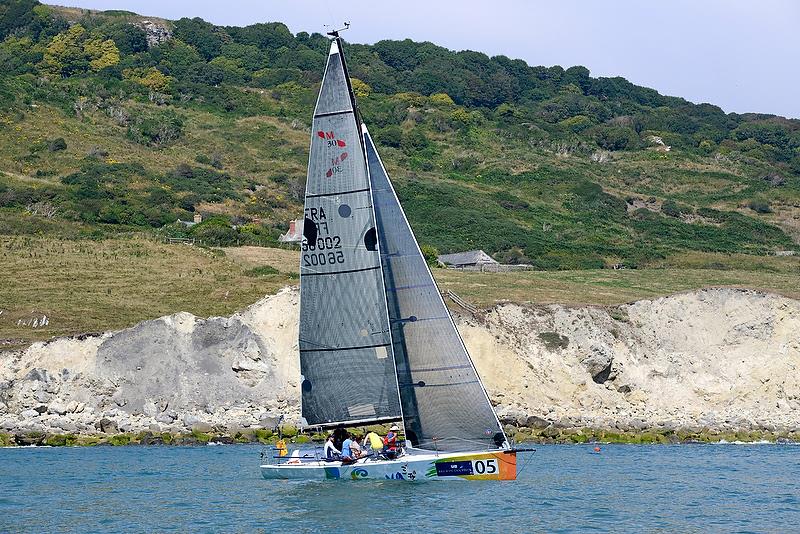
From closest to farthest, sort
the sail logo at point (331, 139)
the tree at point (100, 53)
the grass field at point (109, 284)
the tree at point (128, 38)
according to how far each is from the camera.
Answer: the sail logo at point (331, 139), the grass field at point (109, 284), the tree at point (100, 53), the tree at point (128, 38)

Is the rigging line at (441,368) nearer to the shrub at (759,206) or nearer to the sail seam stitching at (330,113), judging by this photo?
the sail seam stitching at (330,113)

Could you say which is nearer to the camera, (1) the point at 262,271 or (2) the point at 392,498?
(2) the point at 392,498

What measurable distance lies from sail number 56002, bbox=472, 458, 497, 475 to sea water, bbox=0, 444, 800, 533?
47 cm

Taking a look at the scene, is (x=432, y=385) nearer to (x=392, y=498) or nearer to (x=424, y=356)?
(x=424, y=356)

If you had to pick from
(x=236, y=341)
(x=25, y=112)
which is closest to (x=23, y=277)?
(x=236, y=341)

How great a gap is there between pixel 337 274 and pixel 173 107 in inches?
4099

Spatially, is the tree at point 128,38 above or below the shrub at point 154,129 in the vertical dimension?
above

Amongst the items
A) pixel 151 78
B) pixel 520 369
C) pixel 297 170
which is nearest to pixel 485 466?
pixel 520 369

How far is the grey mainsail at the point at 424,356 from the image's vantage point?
2555cm

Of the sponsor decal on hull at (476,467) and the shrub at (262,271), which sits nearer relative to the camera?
the sponsor decal on hull at (476,467)

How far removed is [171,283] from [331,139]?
32.4 metres

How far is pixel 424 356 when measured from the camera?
25750 mm

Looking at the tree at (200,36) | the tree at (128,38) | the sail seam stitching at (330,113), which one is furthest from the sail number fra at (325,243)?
the tree at (200,36)

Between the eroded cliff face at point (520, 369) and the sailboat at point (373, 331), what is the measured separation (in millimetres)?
15687
